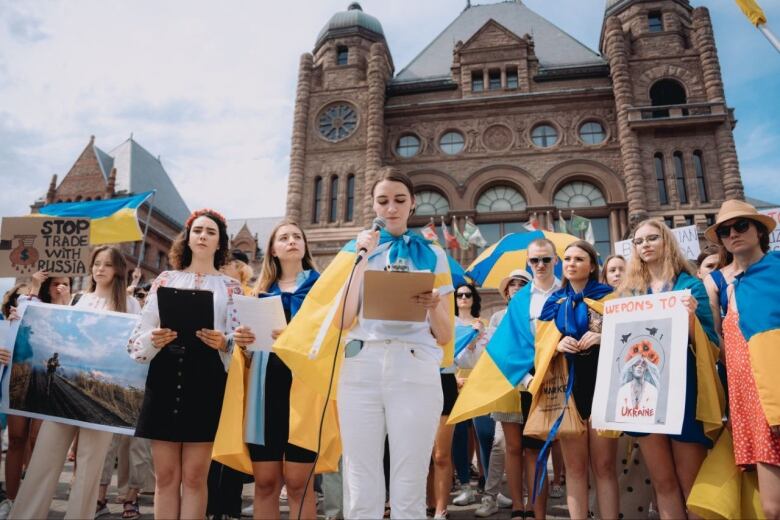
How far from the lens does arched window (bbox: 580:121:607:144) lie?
21906 millimetres

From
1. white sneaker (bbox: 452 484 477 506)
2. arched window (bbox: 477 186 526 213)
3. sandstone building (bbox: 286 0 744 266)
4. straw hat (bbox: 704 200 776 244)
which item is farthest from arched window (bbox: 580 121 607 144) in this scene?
straw hat (bbox: 704 200 776 244)

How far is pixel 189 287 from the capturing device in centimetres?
354

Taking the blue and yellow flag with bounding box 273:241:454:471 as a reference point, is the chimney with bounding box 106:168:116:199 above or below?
above

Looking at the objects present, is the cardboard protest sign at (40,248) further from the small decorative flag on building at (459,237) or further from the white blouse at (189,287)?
the small decorative flag on building at (459,237)

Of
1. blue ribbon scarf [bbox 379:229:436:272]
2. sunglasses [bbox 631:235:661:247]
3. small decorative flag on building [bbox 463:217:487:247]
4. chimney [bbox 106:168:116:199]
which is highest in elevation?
chimney [bbox 106:168:116:199]

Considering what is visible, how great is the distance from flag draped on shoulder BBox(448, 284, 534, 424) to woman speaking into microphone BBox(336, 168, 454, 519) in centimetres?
158

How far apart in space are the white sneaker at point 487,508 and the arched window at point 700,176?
63.0 feet

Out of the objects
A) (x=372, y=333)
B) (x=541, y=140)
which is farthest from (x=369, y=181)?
(x=372, y=333)

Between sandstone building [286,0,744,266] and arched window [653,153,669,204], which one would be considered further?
sandstone building [286,0,744,266]

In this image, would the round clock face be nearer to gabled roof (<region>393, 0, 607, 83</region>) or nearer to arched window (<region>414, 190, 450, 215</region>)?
gabled roof (<region>393, 0, 607, 83</region>)

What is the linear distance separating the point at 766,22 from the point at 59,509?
1011 centimetres

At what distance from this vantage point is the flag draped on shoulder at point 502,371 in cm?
404

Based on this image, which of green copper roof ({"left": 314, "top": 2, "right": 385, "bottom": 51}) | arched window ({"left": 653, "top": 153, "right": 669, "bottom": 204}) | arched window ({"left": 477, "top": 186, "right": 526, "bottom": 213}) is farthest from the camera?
green copper roof ({"left": 314, "top": 2, "right": 385, "bottom": 51})

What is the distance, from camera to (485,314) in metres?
19.8
